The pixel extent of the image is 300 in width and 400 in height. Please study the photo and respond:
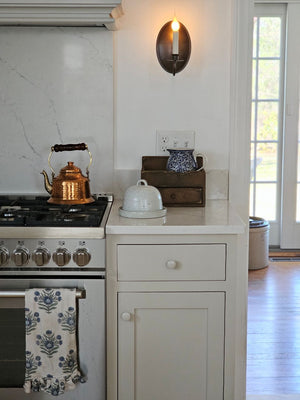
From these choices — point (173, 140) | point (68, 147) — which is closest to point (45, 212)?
point (68, 147)

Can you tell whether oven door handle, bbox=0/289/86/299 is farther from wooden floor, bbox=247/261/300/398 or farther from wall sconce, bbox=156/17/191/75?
wooden floor, bbox=247/261/300/398

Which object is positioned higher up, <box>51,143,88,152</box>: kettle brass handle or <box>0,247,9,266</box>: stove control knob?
<box>51,143,88,152</box>: kettle brass handle

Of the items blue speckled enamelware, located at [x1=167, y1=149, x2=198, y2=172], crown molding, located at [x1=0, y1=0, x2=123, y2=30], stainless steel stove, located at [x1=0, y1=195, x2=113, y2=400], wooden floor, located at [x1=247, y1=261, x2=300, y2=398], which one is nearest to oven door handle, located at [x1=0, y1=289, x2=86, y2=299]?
stainless steel stove, located at [x1=0, y1=195, x2=113, y2=400]

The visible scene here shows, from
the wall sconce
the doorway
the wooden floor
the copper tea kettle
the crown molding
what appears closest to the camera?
the crown molding

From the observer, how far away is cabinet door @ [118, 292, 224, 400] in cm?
210

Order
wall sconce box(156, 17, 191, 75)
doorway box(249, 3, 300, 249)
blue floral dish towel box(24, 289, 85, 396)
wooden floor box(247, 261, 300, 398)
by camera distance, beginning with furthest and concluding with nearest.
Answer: doorway box(249, 3, 300, 249), wooden floor box(247, 261, 300, 398), wall sconce box(156, 17, 191, 75), blue floral dish towel box(24, 289, 85, 396)

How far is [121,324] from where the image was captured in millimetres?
2105

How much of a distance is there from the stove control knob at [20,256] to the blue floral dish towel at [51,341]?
10 centimetres

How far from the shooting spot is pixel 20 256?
201 centimetres

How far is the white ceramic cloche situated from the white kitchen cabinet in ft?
0.13

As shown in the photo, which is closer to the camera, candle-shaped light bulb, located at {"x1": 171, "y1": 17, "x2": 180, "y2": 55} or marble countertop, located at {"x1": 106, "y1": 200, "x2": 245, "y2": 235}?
marble countertop, located at {"x1": 106, "y1": 200, "x2": 245, "y2": 235}

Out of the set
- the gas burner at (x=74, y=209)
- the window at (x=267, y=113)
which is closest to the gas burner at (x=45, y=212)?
the gas burner at (x=74, y=209)

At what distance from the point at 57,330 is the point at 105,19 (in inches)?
43.9

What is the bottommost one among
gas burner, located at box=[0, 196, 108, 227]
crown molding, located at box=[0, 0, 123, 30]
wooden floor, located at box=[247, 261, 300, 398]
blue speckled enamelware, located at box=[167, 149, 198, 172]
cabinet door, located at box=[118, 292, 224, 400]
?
wooden floor, located at box=[247, 261, 300, 398]
